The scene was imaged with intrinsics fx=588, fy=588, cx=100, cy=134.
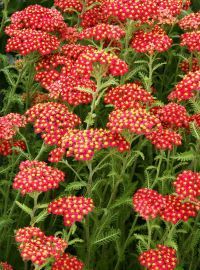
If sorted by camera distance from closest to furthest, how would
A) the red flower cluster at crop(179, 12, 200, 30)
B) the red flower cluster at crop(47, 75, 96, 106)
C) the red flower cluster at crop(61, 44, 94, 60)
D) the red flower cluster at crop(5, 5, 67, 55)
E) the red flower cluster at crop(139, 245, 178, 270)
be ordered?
the red flower cluster at crop(139, 245, 178, 270) → the red flower cluster at crop(47, 75, 96, 106) → the red flower cluster at crop(5, 5, 67, 55) → the red flower cluster at crop(61, 44, 94, 60) → the red flower cluster at crop(179, 12, 200, 30)

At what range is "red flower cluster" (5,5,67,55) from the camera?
637cm

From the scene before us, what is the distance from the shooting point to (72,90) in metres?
5.87

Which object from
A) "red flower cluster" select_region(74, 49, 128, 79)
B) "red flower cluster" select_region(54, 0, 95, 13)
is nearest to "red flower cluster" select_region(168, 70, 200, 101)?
"red flower cluster" select_region(74, 49, 128, 79)

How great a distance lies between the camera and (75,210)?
4.55 m

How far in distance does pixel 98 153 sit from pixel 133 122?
56cm

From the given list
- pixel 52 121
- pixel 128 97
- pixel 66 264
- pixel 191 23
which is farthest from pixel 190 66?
pixel 66 264

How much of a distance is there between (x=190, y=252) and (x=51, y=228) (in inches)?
54.8

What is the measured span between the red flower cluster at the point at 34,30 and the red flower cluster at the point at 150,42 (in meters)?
0.90

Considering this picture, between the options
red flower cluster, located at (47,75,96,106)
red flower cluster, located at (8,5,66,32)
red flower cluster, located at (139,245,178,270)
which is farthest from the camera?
red flower cluster, located at (8,5,66,32)

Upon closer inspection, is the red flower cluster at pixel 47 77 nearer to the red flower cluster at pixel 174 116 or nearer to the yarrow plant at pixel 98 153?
the yarrow plant at pixel 98 153

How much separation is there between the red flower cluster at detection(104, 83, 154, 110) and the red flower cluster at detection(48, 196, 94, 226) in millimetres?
1279

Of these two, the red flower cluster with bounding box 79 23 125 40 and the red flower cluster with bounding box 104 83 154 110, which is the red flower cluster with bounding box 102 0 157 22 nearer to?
the red flower cluster with bounding box 79 23 125 40

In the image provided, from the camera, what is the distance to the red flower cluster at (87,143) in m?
4.80

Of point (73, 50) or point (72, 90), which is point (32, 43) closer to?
point (73, 50)
